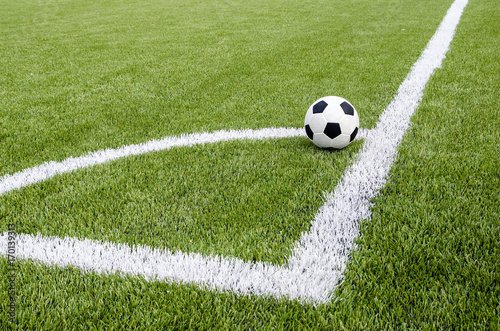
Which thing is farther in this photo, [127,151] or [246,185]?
[127,151]

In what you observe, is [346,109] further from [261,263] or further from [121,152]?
[121,152]

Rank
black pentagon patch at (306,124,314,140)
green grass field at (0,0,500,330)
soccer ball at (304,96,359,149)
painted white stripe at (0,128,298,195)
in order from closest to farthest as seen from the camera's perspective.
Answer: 1. green grass field at (0,0,500,330)
2. painted white stripe at (0,128,298,195)
3. soccer ball at (304,96,359,149)
4. black pentagon patch at (306,124,314,140)

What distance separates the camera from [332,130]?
2287 mm

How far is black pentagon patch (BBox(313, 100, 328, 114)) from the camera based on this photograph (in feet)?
8.08

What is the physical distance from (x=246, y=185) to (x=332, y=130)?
702mm

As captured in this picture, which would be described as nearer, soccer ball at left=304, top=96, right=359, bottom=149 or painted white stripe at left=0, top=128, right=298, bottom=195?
painted white stripe at left=0, top=128, right=298, bottom=195

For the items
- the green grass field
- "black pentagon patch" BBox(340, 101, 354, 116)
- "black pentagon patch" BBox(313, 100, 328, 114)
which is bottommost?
the green grass field

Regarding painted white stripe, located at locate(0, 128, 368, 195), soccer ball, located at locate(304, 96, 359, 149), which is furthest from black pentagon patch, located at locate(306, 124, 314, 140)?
painted white stripe, located at locate(0, 128, 368, 195)

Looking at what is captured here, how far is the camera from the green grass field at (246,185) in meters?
1.28

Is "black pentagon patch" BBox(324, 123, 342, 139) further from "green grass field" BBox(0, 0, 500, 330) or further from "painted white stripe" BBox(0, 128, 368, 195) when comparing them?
"painted white stripe" BBox(0, 128, 368, 195)

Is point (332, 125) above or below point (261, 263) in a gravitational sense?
above

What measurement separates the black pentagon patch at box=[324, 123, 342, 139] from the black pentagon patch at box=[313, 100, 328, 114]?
0.20m

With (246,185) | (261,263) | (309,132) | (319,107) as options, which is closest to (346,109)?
(319,107)

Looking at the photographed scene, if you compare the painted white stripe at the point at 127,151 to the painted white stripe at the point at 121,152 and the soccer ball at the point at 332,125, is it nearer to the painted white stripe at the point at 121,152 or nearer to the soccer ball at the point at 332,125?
A: the painted white stripe at the point at 121,152
